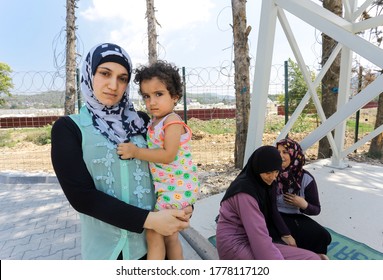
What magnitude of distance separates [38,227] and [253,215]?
296 cm

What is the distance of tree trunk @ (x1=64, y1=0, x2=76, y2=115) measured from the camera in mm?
6508

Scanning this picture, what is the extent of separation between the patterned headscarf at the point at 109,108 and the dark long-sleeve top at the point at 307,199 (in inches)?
71.8

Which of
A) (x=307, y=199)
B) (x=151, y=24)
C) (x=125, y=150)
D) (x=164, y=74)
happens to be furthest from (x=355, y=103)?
(x=151, y=24)

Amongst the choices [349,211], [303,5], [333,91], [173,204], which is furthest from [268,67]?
[333,91]

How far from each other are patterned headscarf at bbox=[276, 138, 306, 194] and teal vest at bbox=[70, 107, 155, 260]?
64.1 inches

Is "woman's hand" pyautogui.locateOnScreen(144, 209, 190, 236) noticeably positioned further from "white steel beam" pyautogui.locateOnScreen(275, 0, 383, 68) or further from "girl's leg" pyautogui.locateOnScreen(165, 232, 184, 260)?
"white steel beam" pyautogui.locateOnScreen(275, 0, 383, 68)

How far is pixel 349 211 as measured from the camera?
10.4 feet

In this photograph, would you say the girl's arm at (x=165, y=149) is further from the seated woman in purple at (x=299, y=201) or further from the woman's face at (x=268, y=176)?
the seated woman in purple at (x=299, y=201)

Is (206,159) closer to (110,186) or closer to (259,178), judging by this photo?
(259,178)

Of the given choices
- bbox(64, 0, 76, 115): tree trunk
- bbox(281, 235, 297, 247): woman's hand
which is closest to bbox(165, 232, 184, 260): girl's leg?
bbox(281, 235, 297, 247): woman's hand

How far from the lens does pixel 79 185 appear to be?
1056 mm

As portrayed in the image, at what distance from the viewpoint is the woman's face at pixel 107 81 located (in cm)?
116

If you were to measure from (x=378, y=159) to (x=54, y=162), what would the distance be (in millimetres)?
7021

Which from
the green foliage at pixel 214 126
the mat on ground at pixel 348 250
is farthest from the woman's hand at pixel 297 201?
the green foliage at pixel 214 126
